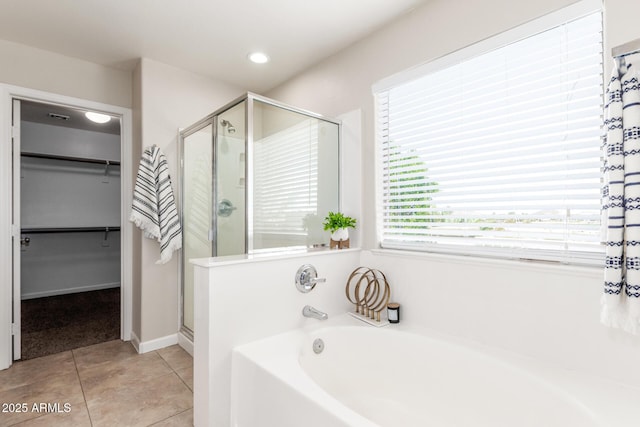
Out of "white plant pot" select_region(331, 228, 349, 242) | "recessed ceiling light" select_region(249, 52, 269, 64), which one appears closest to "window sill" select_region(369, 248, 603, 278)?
"white plant pot" select_region(331, 228, 349, 242)

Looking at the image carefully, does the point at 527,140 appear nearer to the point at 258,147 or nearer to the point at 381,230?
the point at 381,230

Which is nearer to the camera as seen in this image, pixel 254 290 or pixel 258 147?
pixel 254 290

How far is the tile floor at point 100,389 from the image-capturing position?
1739 millimetres

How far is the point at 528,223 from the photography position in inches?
61.2

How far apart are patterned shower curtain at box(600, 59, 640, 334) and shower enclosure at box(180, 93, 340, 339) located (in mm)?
1580

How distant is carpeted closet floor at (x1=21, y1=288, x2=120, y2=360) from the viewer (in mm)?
2730

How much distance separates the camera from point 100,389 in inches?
79.7

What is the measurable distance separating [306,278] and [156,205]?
157cm

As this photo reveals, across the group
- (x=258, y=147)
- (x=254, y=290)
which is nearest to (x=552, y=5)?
(x=258, y=147)

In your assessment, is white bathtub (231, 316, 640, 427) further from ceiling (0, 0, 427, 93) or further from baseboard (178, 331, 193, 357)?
ceiling (0, 0, 427, 93)

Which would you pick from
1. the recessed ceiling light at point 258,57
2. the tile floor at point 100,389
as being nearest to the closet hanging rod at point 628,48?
the recessed ceiling light at point 258,57

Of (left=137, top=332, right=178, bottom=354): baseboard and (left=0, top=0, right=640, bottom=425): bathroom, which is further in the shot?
(left=137, top=332, right=178, bottom=354): baseboard

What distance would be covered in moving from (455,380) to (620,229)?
3.13ft

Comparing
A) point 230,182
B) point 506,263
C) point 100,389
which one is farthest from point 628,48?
point 100,389
